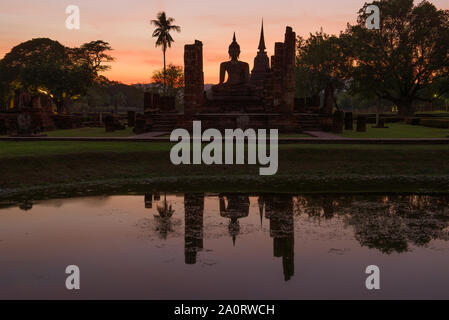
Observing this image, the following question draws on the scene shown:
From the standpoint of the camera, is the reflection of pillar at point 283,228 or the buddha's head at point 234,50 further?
the buddha's head at point 234,50

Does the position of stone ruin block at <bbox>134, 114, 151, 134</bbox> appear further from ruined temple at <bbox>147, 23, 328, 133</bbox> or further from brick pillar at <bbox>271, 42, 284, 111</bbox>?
brick pillar at <bbox>271, 42, 284, 111</bbox>

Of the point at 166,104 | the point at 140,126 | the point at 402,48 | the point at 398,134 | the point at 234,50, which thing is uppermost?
the point at 402,48

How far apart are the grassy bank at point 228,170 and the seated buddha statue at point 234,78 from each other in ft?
56.0

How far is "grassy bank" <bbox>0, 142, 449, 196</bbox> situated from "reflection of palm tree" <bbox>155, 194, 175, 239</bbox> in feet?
6.72

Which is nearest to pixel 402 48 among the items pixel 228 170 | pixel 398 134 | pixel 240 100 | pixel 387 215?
pixel 240 100

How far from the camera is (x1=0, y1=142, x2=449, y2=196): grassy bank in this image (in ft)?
40.2

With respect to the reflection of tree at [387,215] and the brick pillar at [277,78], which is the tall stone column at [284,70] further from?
the reflection of tree at [387,215]

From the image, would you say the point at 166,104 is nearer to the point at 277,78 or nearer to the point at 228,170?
the point at 277,78

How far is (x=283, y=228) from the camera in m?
8.15

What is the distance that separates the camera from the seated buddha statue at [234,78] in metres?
32.7

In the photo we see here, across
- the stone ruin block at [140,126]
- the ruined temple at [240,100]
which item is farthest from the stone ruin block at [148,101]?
the stone ruin block at [140,126]

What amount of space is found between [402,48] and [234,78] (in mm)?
16785

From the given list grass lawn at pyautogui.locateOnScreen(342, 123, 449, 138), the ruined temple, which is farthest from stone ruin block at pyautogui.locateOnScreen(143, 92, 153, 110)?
grass lawn at pyautogui.locateOnScreen(342, 123, 449, 138)
